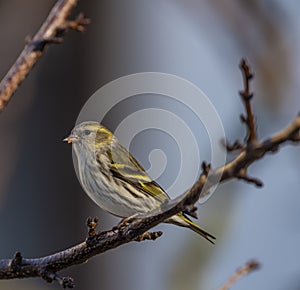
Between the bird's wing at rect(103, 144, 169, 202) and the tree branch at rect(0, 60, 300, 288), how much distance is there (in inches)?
39.7

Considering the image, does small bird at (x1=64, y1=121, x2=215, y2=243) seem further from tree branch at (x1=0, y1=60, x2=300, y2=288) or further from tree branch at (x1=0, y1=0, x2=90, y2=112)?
tree branch at (x1=0, y1=0, x2=90, y2=112)

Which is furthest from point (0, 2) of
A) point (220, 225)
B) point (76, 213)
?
point (220, 225)

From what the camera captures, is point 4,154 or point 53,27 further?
point 4,154

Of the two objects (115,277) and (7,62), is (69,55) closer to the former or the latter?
(7,62)

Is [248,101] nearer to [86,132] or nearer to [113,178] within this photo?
[113,178]

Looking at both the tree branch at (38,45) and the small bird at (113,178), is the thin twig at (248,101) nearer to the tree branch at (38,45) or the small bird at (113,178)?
the tree branch at (38,45)

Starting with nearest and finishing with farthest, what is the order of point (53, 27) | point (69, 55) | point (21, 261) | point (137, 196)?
point (53, 27) < point (21, 261) < point (137, 196) < point (69, 55)

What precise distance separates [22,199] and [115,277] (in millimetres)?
762

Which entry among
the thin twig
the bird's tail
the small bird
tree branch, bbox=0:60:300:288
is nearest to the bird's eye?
the small bird

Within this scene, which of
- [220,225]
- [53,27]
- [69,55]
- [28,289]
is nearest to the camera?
[53,27]

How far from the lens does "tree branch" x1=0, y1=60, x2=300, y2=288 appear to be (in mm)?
1505

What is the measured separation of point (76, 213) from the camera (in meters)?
4.95

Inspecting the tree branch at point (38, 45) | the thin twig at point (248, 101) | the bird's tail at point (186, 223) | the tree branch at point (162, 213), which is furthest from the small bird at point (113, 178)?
the thin twig at point (248, 101)

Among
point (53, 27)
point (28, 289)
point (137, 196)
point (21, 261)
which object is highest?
point (53, 27)
